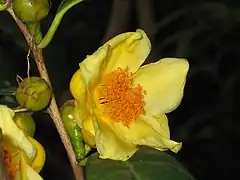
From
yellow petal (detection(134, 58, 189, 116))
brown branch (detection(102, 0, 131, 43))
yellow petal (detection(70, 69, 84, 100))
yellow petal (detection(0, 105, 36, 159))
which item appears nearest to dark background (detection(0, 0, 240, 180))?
brown branch (detection(102, 0, 131, 43))

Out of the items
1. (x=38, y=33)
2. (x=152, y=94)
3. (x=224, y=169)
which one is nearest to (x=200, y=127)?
(x=224, y=169)

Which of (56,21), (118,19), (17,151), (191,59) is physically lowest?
(191,59)

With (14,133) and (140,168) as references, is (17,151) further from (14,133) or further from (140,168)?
(140,168)

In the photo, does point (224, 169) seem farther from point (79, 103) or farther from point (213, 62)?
point (79, 103)

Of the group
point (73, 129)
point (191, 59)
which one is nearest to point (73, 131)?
point (73, 129)

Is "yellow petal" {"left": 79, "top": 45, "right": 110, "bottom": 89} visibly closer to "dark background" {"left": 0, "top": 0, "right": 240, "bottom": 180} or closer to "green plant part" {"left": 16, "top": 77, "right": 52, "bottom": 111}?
"green plant part" {"left": 16, "top": 77, "right": 52, "bottom": 111}

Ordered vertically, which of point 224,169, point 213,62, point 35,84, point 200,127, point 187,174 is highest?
point 35,84

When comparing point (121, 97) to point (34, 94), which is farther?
point (121, 97)
